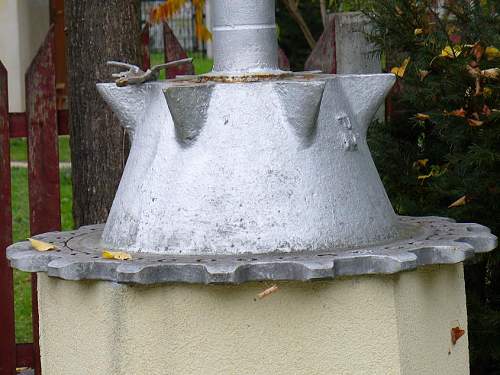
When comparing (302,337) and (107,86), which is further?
(107,86)

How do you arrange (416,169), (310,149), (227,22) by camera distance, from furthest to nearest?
(416,169) → (227,22) → (310,149)

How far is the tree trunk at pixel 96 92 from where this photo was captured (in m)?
4.49

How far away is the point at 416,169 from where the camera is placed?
439cm

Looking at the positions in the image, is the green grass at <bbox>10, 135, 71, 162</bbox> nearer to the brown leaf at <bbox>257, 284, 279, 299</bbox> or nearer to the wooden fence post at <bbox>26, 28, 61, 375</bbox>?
the wooden fence post at <bbox>26, 28, 61, 375</bbox>

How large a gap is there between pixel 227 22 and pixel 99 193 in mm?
1589

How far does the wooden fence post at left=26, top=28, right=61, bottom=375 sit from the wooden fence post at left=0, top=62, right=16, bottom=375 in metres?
0.10

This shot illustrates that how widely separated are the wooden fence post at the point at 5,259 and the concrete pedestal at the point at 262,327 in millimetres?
1806

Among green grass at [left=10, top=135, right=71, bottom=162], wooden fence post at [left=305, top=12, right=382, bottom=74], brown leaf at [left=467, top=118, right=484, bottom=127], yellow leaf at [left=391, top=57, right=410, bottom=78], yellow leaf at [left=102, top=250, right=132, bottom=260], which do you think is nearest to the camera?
yellow leaf at [left=102, top=250, right=132, bottom=260]

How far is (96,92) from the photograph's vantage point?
4535 mm

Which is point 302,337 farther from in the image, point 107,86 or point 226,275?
point 107,86

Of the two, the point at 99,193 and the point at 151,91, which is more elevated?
the point at 151,91

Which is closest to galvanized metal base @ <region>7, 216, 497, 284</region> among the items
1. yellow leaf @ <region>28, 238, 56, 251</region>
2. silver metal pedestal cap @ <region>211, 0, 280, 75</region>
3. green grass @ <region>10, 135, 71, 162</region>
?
yellow leaf @ <region>28, 238, 56, 251</region>

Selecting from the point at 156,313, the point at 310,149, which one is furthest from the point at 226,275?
the point at 310,149

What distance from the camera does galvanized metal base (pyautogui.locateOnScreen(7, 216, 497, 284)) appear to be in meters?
2.62
